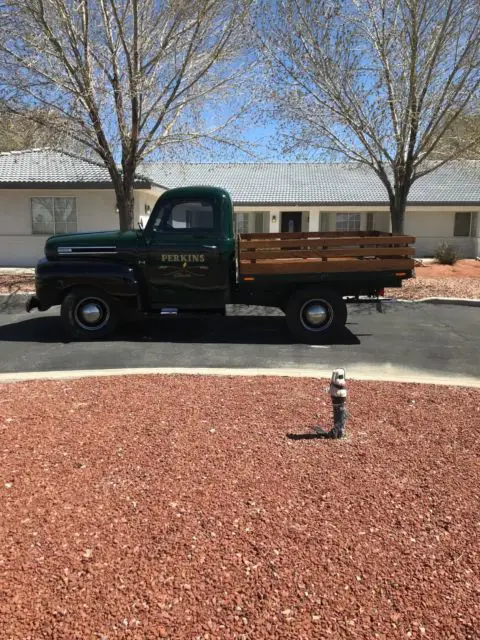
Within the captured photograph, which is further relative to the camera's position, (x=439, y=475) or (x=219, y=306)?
(x=219, y=306)

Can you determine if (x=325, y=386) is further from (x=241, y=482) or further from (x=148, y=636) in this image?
(x=148, y=636)

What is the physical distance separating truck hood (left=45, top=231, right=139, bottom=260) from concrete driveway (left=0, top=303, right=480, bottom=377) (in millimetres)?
1326

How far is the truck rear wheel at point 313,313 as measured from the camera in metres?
8.23

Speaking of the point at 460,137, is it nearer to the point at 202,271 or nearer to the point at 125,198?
the point at 125,198

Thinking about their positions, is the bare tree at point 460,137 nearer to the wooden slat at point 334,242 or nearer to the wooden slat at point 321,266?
the wooden slat at point 334,242

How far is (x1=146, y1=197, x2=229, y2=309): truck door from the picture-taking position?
818 cm

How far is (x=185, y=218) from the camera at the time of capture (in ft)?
27.2

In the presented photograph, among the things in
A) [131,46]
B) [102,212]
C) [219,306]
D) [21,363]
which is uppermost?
[131,46]

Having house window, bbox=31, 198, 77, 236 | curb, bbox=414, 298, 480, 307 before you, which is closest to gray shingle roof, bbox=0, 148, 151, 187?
house window, bbox=31, 198, 77, 236

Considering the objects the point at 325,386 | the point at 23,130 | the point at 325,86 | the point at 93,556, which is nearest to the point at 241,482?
the point at 93,556

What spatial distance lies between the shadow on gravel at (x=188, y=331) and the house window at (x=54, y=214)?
9246mm

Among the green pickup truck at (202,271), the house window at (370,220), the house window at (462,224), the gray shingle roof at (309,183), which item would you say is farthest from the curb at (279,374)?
the house window at (370,220)

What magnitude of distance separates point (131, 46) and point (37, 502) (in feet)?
39.1

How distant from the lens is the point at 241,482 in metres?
3.47
